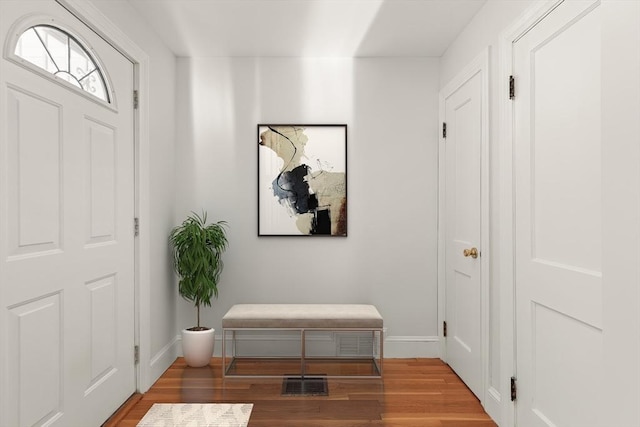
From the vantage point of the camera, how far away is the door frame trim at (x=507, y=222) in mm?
2463

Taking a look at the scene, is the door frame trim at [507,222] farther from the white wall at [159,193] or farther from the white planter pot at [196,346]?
the white wall at [159,193]

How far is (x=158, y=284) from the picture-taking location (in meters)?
3.37

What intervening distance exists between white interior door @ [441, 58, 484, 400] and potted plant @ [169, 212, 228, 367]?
5.90 ft

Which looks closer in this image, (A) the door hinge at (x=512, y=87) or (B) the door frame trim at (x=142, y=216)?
(A) the door hinge at (x=512, y=87)

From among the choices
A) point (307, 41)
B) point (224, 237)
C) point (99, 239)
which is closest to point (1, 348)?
point (99, 239)

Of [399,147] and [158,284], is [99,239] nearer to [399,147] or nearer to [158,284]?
[158,284]

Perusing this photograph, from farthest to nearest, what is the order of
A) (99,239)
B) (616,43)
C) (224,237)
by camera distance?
(224,237), (99,239), (616,43)

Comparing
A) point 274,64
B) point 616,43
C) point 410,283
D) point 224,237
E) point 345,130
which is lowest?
point 410,283

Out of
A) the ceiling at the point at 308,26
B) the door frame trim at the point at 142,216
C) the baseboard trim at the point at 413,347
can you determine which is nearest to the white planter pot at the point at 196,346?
the door frame trim at the point at 142,216

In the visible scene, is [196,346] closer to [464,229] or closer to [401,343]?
[401,343]

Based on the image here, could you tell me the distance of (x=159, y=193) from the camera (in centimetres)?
339

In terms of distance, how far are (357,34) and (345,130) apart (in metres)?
0.77

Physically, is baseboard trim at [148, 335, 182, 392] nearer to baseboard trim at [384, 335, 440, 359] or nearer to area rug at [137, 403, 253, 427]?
area rug at [137, 403, 253, 427]

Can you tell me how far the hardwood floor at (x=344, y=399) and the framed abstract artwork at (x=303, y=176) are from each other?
3.93 feet
